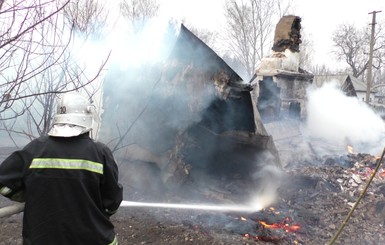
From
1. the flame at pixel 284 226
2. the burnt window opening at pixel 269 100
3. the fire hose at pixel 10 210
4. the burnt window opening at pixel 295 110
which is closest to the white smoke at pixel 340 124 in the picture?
the burnt window opening at pixel 295 110

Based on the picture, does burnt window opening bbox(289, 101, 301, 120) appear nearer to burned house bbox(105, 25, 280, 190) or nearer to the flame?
burned house bbox(105, 25, 280, 190)

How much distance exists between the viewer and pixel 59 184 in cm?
222

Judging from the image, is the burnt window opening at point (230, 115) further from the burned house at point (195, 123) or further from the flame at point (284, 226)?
the flame at point (284, 226)

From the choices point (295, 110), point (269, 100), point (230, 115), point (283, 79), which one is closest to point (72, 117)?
point (230, 115)

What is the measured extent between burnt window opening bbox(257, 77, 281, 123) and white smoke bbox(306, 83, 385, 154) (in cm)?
195

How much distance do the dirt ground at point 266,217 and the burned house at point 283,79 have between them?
4.19 meters

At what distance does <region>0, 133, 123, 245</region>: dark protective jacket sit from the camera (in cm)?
222

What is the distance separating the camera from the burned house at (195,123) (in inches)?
242

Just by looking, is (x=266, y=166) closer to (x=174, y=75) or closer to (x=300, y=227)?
(x=300, y=227)

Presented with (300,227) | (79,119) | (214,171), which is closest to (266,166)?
(214,171)

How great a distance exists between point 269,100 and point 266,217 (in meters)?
6.76

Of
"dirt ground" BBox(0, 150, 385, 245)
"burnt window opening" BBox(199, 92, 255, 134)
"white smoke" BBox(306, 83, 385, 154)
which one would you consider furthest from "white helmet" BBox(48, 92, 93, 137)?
"white smoke" BBox(306, 83, 385, 154)

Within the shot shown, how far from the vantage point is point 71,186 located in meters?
2.24

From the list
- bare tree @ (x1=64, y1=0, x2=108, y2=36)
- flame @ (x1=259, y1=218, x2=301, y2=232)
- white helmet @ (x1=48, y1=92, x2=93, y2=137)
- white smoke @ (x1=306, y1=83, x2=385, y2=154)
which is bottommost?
flame @ (x1=259, y1=218, x2=301, y2=232)
